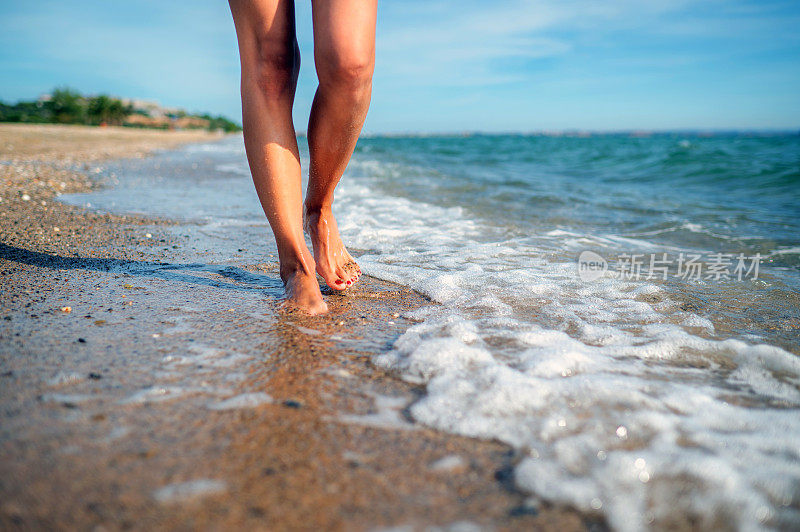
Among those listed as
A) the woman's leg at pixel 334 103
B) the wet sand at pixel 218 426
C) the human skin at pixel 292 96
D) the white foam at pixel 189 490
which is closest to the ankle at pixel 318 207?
the woman's leg at pixel 334 103

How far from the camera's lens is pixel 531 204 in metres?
5.46

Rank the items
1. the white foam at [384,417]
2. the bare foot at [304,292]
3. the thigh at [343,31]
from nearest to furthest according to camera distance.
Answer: the white foam at [384,417] < the thigh at [343,31] < the bare foot at [304,292]

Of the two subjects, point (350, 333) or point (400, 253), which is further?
point (400, 253)

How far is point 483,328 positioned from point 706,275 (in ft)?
5.54

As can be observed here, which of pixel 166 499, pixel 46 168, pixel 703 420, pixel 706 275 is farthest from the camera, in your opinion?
pixel 46 168

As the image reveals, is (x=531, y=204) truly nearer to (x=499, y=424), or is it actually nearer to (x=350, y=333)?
(x=350, y=333)

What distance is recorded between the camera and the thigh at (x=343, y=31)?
5.13 ft

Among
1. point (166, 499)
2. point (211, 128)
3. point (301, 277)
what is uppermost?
point (211, 128)

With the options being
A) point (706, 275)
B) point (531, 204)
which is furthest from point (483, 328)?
point (531, 204)

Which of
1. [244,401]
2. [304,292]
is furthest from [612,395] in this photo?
[304,292]

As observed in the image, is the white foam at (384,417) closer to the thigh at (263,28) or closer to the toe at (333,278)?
the toe at (333,278)

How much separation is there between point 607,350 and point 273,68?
4.45 ft

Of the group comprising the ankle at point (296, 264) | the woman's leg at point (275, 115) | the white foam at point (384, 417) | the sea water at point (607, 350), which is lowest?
the white foam at point (384, 417)

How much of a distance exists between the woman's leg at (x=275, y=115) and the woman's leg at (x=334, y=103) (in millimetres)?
114
